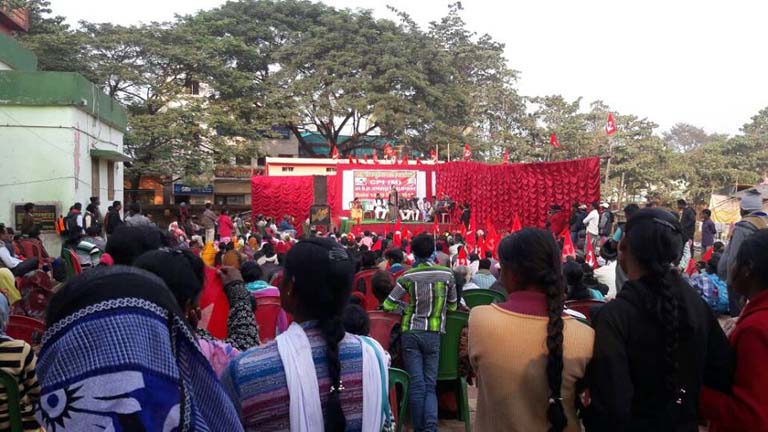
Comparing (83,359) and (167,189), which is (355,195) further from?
(83,359)

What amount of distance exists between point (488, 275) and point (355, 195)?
19.6 m

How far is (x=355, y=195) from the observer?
1017 inches

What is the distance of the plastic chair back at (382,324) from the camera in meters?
4.32

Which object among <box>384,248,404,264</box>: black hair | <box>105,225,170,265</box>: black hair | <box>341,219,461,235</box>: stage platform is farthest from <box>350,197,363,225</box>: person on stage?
<box>105,225,170,265</box>: black hair

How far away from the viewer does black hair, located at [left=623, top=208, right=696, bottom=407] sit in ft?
Result: 6.57

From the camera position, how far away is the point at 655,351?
2.02 meters

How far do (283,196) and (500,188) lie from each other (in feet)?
37.8

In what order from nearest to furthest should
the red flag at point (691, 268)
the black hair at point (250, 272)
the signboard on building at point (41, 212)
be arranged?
the black hair at point (250, 272), the red flag at point (691, 268), the signboard on building at point (41, 212)

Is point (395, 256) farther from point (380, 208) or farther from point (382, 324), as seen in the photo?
point (380, 208)

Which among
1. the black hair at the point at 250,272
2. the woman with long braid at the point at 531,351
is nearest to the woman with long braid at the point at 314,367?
the woman with long braid at the point at 531,351

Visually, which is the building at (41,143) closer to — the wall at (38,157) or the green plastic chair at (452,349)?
the wall at (38,157)

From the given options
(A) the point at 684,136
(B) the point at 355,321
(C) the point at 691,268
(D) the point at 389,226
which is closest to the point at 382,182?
(D) the point at 389,226

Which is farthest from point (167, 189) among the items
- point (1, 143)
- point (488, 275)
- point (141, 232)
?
point (141, 232)

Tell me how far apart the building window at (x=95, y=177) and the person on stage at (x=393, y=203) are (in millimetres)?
11715
